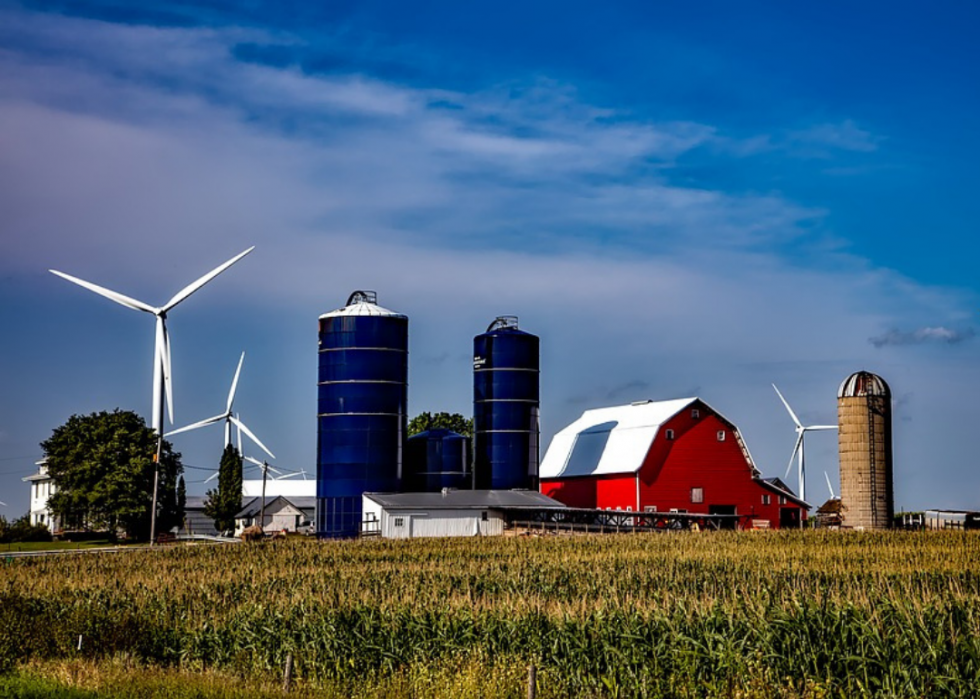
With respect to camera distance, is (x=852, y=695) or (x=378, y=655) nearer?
(x=852, y=695)

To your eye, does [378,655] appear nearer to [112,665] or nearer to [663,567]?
[112,665]

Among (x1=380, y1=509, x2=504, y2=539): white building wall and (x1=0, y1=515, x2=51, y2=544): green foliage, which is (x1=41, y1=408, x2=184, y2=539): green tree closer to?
(x1=0, y1=515, x2=51, y2=544): green foliage

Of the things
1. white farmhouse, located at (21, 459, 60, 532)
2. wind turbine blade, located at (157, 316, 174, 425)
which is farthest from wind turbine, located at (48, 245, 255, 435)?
white farmhouse, located at (21, 459, 60, 532)

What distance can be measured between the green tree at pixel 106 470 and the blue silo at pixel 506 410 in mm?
25063

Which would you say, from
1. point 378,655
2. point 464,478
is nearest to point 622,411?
point 464,478

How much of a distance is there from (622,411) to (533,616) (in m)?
60.9

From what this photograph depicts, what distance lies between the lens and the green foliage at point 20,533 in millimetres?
93625

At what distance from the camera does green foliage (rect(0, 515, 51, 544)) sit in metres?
93.6

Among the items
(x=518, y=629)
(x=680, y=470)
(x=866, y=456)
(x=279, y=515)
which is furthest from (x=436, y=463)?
(x=279, y=515)

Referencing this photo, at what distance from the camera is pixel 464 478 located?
75.3 metres

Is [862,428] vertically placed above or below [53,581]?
above

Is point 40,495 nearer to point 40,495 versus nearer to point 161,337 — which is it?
point 40,495

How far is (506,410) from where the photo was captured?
7644 centimetres

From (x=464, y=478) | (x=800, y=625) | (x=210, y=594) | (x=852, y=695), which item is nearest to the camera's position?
(x=852, y=695)
